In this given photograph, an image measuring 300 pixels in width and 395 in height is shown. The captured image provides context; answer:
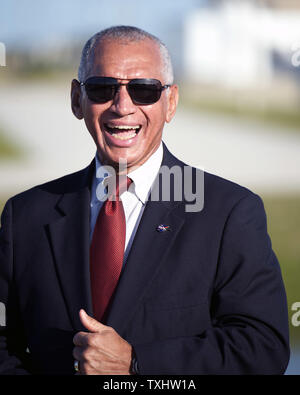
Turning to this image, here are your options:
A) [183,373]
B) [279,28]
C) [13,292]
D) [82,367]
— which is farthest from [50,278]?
[279,28]

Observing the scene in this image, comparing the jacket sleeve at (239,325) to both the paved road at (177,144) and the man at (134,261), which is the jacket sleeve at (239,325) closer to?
the man at (134,261)

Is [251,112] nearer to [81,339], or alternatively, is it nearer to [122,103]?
[122,103]

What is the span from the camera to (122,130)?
2.33 meters

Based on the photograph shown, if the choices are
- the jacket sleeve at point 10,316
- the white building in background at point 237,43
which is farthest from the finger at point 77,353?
the white building in background at point 237,43

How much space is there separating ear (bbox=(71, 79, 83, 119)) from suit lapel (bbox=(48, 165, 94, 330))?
22cm

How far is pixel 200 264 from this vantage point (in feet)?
7.16

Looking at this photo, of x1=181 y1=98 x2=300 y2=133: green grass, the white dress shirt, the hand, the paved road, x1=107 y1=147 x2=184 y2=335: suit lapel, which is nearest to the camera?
the hand

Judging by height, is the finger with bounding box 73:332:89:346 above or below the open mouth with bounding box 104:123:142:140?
below

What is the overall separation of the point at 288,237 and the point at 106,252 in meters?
9.44

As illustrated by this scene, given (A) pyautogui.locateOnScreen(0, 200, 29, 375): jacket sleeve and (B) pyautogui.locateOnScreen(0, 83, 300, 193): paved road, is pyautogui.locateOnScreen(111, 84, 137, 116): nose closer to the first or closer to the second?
(A) pyautogui.locateOnScreen(0, 200, 29, 375): jacket sleeve

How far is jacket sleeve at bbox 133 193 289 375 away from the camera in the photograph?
2.06 meters

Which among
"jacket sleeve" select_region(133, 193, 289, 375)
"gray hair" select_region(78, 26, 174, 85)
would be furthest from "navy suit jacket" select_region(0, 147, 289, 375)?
"gray hair" select_region(78, 26, 174, 85)

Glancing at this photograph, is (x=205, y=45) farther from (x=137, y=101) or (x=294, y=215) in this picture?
(x=137, y=101)

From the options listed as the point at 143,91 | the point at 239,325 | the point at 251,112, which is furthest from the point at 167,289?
the point at 251,112
